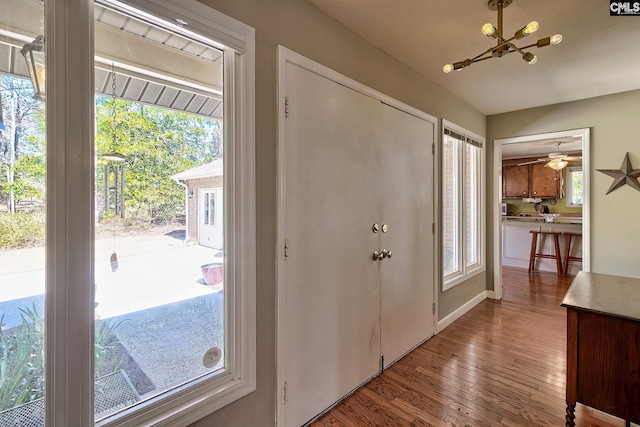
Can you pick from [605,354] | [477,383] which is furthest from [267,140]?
[477,383]

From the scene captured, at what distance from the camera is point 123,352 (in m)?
1.17

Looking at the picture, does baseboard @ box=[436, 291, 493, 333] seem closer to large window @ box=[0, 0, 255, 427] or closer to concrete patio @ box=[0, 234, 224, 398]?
large window @ box=[0, 0, 255, 427]

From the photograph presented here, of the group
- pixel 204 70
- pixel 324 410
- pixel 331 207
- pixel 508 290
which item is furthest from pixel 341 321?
pixel 508 290

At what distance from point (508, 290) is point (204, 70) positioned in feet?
15.8

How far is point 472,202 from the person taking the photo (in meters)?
3.79

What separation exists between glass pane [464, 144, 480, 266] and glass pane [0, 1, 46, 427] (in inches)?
→ 148

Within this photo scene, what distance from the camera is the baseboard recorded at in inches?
120

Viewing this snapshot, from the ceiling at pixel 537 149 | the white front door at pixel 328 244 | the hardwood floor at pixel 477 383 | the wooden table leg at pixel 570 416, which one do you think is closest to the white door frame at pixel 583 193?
the hardwood floor at pixel 477 383

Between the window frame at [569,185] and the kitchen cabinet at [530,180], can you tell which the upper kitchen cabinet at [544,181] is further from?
the window frame at [569,185]

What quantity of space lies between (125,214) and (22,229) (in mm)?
294

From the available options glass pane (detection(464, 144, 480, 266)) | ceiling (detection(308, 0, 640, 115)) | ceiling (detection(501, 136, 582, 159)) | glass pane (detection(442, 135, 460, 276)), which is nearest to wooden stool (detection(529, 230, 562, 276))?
ceiling (detection(501, 136, 582, 159))

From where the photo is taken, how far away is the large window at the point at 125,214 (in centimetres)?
96

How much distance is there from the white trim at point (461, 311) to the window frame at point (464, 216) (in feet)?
1.01

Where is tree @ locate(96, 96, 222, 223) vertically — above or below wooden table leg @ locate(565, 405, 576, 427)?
above
